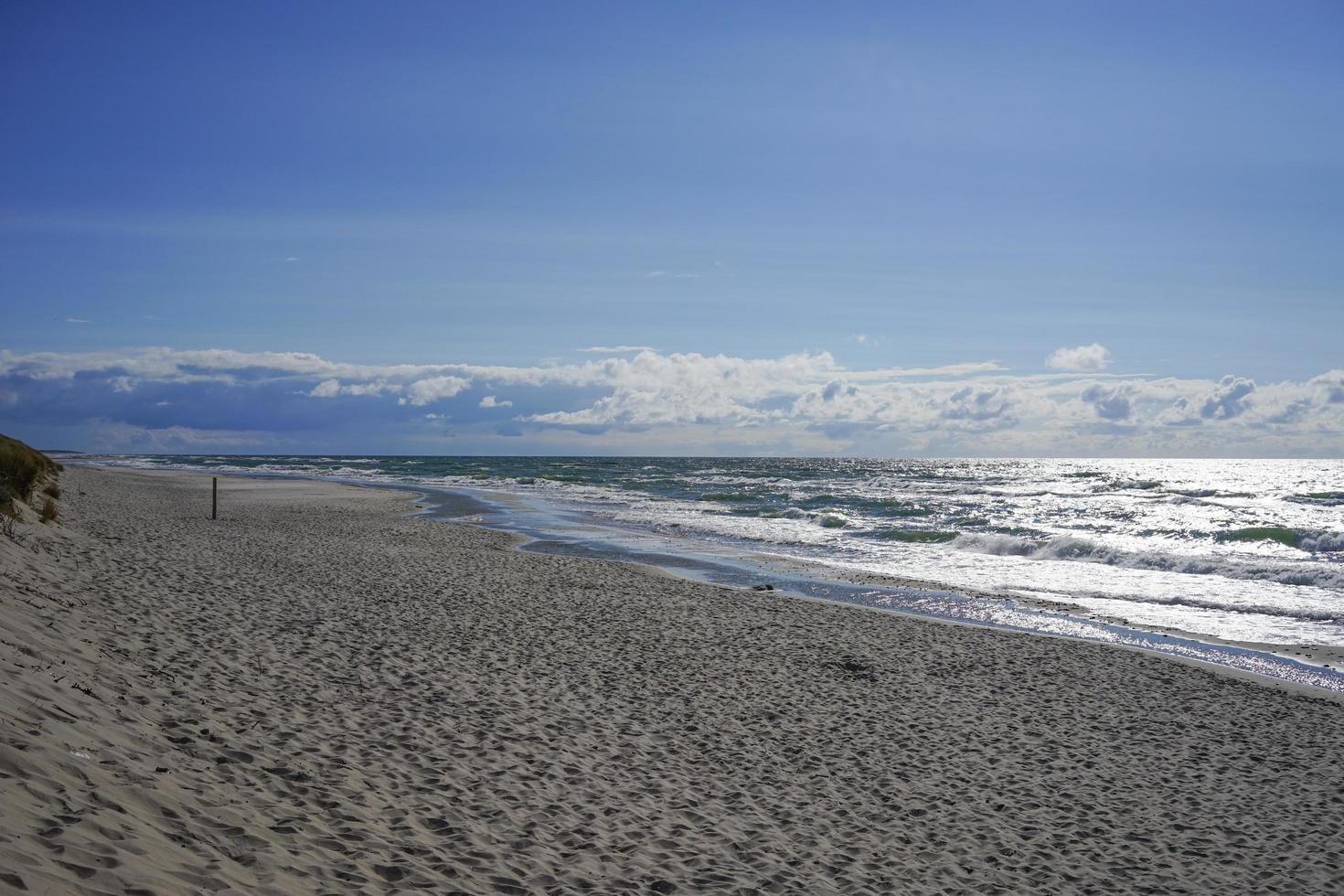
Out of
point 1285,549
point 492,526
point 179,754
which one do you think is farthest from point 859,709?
point 1285,549

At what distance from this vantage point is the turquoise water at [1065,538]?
69.7ft

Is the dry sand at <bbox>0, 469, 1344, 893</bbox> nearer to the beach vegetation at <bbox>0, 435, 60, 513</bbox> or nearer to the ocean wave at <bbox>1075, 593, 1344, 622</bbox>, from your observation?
the beach vegetation at <bbox>0, 435, 60, 513</bbox>

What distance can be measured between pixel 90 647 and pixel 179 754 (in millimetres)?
3302

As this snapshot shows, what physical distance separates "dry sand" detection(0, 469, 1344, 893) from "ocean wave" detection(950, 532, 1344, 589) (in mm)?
13522

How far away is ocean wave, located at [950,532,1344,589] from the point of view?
957 inches

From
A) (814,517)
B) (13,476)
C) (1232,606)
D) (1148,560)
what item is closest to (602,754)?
(13,476)

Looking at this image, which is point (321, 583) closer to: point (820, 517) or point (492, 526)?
point (492, 526)

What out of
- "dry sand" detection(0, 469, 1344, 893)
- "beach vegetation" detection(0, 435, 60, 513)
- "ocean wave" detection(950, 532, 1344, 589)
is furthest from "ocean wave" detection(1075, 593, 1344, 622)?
"beach vegetation" detection(0, 435, 60, 513)

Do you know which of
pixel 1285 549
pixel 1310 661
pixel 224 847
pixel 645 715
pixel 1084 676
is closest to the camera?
pixel 224 847

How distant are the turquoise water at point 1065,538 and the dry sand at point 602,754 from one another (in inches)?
293

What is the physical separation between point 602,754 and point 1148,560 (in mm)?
25724

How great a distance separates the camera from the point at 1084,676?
13539 mm

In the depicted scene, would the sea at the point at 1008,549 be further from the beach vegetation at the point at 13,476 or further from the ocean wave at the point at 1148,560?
the beach vegetation at the point at 13,476

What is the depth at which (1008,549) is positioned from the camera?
3334 cm
